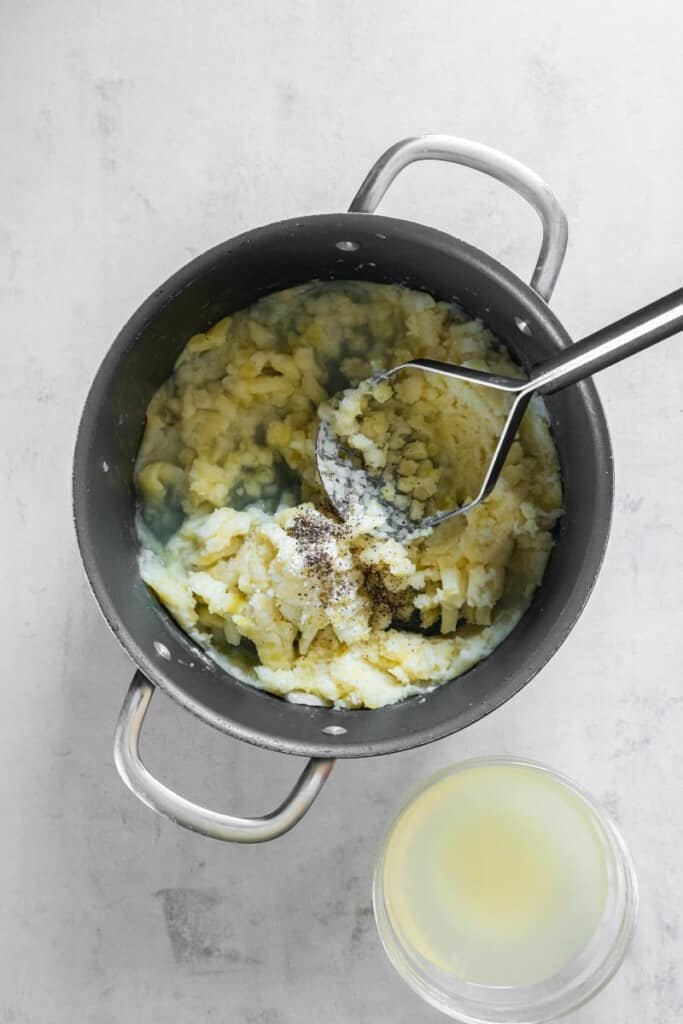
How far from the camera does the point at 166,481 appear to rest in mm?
1326

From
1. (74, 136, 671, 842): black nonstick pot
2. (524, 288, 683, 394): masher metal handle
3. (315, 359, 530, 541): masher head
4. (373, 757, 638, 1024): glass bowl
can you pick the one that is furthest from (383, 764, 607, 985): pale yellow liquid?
(524, 288, 683, 394): masher metal handle

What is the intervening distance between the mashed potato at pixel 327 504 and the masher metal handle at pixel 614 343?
0.63 feet

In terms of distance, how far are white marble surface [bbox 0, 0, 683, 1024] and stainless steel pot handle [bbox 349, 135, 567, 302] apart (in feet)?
0.61

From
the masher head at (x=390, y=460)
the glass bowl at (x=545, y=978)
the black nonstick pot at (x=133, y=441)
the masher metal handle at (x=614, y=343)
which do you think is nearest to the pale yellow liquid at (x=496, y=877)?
the glass bowl at (x=545, y=978)

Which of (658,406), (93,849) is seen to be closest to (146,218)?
(658,406)

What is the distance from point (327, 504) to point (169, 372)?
0.82ft

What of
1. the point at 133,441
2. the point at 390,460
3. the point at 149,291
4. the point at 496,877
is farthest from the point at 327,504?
the point at 496,877

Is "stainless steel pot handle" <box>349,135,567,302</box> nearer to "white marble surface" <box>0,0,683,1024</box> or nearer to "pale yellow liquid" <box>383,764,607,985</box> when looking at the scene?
"white marble surface" <box>0,0,683,1024</box>

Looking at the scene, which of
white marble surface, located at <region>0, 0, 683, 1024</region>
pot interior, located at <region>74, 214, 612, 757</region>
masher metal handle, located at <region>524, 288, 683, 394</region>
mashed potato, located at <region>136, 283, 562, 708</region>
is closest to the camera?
masher metal handle, located at <region>524, 288, 683, 394</region>

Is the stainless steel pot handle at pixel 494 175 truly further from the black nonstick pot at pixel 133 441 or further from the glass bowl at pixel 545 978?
the glass bowl at pixel 545 978

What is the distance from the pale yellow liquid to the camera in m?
1.34

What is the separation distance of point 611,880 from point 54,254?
105 cm

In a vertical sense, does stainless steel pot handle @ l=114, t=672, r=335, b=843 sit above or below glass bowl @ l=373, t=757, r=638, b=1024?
above

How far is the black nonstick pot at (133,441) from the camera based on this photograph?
1.16 m
